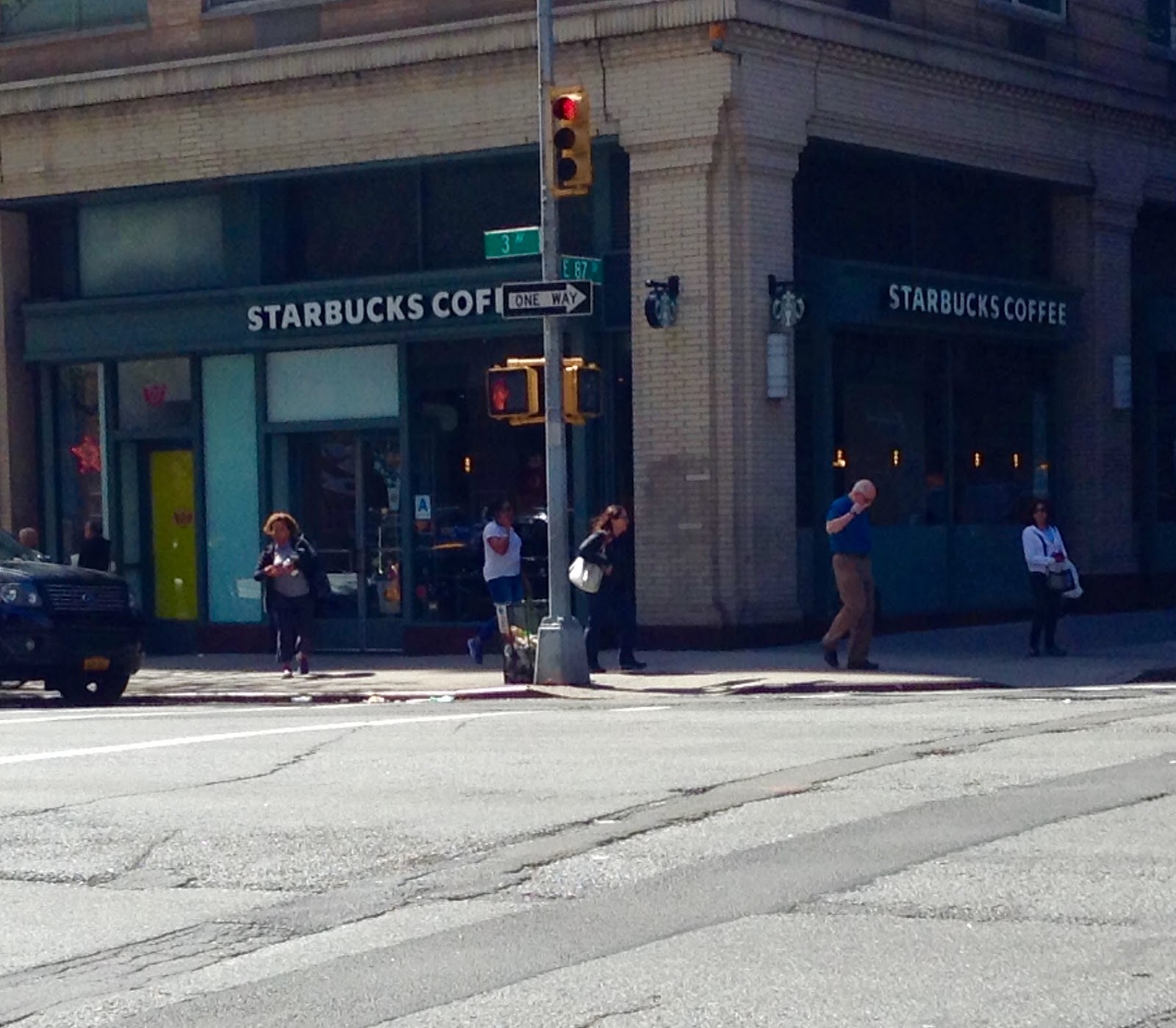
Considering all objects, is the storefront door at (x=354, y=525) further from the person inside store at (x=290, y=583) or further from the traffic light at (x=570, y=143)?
the traffic light at (x=570, y=143)

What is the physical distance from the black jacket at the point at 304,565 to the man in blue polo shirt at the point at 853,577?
517 cm

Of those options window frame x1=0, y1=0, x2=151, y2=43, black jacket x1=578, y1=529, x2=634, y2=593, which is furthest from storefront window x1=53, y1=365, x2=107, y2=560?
black jacket x1=578, y1=529, x2=634, y2=593

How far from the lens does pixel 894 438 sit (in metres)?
25.0

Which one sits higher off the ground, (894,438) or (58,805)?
(894,438)

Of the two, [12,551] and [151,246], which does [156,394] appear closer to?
[151,246]

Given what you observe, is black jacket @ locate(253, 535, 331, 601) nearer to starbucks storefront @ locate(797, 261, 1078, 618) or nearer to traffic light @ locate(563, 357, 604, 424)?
traffic light @ locate(563, 357, 604, 424)

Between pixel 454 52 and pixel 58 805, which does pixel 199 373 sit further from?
pixel 58 805

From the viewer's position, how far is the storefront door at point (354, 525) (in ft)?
80.8

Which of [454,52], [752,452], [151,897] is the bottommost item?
[151,897]

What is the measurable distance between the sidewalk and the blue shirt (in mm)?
A: 1158

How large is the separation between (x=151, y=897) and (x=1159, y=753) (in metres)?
5.99

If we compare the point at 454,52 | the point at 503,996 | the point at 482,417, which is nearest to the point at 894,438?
the point at 482,417

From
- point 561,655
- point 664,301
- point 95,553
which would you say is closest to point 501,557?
point 561,655

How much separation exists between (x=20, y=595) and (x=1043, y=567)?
9.94 m
